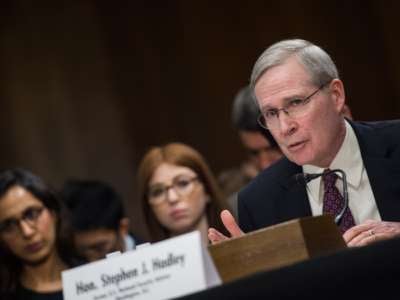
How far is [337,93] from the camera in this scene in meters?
2.91

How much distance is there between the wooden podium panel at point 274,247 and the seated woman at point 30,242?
1.90m

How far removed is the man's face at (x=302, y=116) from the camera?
279 centimetres

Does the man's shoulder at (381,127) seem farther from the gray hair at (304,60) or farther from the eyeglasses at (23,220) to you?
the eyeglasses at (23,220)

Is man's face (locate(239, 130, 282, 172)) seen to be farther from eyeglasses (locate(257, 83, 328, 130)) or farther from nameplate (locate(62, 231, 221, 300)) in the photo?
nameplate (locate(62, 231, 221, 300))

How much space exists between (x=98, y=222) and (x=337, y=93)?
2.19 meters

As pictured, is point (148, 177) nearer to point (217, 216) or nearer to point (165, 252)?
point (217, 216)

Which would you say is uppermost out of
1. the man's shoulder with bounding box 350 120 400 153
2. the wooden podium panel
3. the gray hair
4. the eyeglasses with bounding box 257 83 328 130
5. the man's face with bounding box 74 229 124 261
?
the gray hair

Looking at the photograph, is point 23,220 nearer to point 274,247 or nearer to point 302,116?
point 302,116

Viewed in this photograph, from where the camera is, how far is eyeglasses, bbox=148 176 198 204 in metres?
4.10

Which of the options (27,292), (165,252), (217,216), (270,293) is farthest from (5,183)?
(270,293)

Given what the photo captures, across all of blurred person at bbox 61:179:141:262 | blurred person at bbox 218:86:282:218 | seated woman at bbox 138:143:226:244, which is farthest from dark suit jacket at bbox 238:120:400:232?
blurred person at bbox 61:179:141:262

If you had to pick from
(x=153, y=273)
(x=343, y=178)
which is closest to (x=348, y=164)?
(x=343, y=178)

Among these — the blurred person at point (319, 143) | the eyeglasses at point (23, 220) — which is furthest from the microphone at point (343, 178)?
the eyeglasses at point (23, 220)

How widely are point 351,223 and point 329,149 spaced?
0.84 ft
